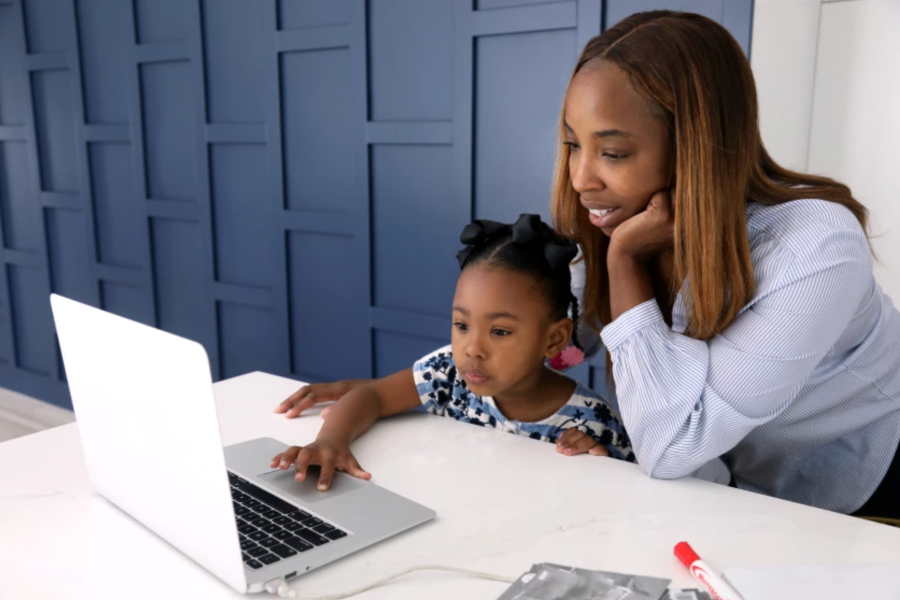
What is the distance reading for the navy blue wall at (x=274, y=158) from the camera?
2.12 metres

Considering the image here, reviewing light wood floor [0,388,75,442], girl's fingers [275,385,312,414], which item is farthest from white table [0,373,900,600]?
light wood floor [0,388,75,442]

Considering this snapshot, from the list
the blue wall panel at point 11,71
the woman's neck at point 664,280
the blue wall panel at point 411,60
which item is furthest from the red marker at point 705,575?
the blue wall panel at point 11,71

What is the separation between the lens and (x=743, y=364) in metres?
0.98

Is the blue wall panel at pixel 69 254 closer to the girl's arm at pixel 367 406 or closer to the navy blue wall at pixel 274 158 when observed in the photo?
the navy blue wall at pixel 274 158

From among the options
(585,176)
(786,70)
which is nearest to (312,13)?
(786,70)

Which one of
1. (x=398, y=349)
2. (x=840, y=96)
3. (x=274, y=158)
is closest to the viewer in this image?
(x=840, y=96)

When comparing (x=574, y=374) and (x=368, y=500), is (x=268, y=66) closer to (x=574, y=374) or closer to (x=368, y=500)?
(x=574, y=374)

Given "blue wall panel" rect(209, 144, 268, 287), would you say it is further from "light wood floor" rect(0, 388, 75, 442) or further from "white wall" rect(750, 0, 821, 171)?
"white wall" rect(750, 0, 821, 171)

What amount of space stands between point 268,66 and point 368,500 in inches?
79.2

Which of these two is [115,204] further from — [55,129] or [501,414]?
[501,414]

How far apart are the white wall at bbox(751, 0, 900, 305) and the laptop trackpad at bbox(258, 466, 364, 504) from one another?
4.16 feet

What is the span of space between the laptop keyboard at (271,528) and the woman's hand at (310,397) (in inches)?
11.8

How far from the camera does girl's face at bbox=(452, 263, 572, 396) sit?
1.20 m

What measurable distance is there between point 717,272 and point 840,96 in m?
0.93
